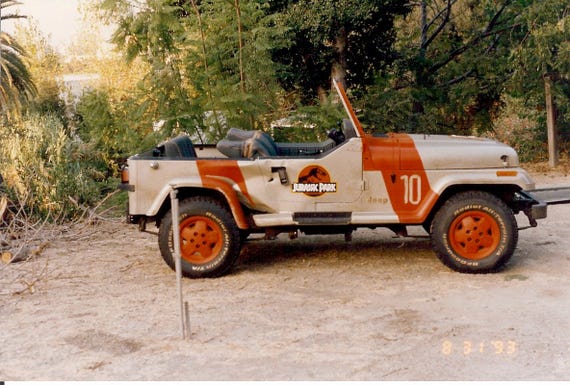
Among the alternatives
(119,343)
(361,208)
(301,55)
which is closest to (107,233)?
(361,208)

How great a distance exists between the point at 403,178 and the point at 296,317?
6.37 ft

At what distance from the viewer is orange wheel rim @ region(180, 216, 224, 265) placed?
753cm

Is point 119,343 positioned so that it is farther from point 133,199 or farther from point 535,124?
point 535,124

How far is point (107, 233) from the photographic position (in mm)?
10336

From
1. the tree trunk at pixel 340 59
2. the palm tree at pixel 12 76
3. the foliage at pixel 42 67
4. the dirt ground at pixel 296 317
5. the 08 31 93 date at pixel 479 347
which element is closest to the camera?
the dirt ground at pixel 296 317

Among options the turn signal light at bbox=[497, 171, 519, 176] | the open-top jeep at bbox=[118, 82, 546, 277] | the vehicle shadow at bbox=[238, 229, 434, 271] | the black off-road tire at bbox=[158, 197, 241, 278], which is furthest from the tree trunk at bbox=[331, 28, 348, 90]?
the black off-road tire at bbox=[158, 197, 241, 278]

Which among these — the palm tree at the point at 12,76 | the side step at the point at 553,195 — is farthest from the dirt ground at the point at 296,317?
the palm tree at the point at 12,76

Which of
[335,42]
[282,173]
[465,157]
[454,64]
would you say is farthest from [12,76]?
[465,157]

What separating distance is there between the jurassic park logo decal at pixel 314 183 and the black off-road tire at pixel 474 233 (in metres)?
1.07

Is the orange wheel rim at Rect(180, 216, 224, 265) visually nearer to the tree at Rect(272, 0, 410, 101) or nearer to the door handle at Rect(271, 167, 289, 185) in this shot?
the door handle at Rect(271, 167, 289, 185)

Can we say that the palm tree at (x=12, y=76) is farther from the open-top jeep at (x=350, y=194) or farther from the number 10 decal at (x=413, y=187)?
the number 10 decal at (x=413, y=187)

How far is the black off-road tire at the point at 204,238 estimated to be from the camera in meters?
7.51

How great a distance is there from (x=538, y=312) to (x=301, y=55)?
1096cm

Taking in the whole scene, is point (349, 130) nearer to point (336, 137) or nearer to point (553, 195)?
point (336, 137)
